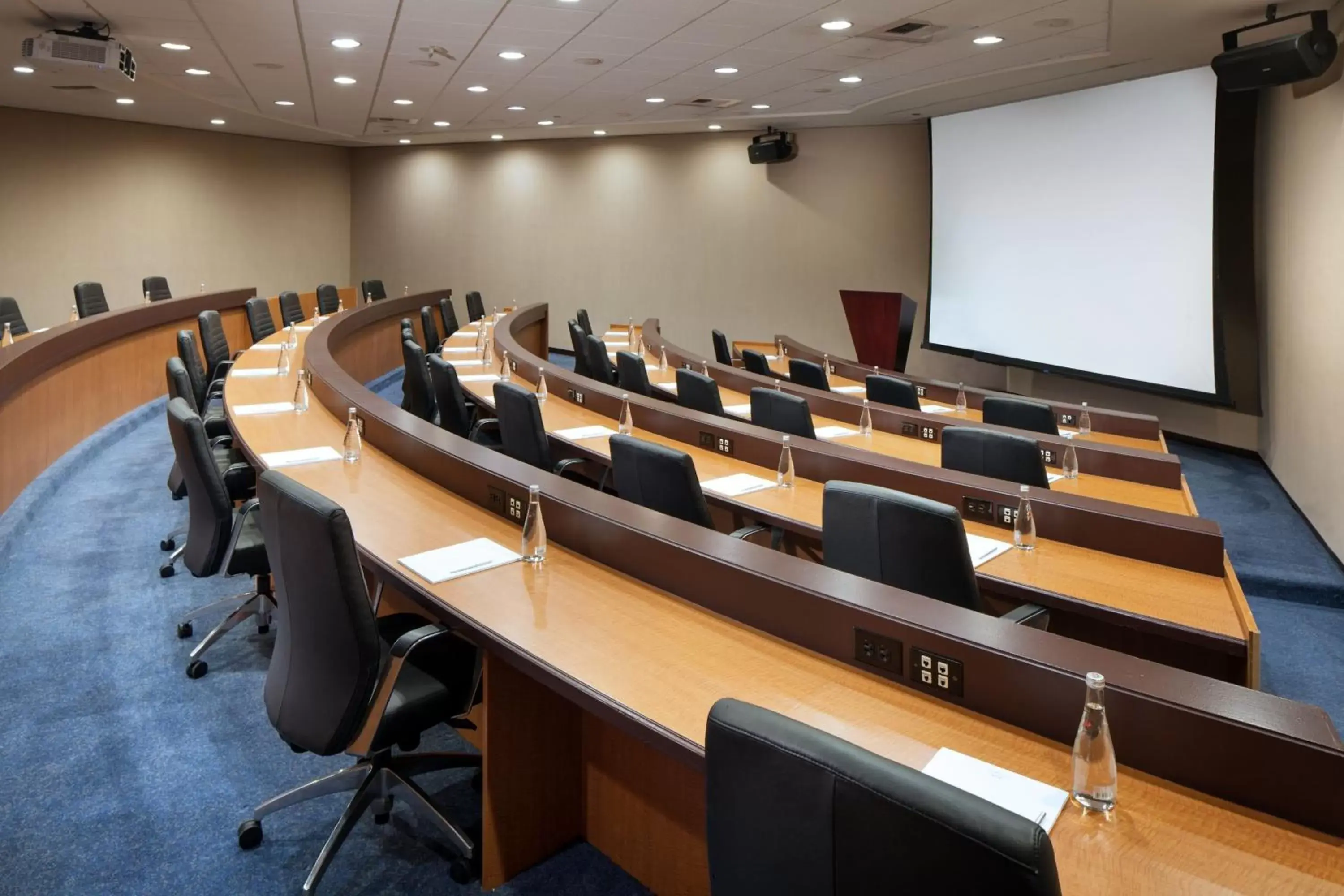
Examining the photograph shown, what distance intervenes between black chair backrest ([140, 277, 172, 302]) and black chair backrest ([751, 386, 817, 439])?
306 inches

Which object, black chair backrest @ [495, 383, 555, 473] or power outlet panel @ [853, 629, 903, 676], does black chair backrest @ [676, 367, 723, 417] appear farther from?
power outlet panel @ [853, 629, 903, 676]

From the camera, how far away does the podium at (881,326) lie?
8.80 meters

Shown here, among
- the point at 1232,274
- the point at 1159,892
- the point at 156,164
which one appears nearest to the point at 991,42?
the point at 1232,274

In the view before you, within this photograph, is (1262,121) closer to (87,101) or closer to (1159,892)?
(1159,892)

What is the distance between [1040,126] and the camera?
813 cm

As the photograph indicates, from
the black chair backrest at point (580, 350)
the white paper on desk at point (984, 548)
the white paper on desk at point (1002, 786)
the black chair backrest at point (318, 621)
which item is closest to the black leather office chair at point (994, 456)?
the white paper on desk at point (984, 548)

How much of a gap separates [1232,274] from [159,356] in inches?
328

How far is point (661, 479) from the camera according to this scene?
9.79 feet

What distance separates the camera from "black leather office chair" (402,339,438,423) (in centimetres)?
526

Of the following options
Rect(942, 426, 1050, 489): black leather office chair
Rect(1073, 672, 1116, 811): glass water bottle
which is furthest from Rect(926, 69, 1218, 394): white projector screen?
Rect(1073, 672, 1116, 811): glass water bottle

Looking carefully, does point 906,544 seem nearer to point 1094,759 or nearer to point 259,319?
point 1094,759

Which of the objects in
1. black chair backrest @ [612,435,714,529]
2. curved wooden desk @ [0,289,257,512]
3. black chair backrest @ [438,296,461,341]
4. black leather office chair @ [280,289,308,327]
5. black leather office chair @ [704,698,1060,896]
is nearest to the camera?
black leather office chair @ [704,698,1060,896]

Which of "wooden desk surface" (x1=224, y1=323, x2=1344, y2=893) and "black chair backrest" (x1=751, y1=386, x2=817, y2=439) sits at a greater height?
"black chair backrest" (x1=751, y1=386, x2=817, y2=439)

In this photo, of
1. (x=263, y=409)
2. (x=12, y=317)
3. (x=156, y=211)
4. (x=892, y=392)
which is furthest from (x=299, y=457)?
(x=156, y=211)
